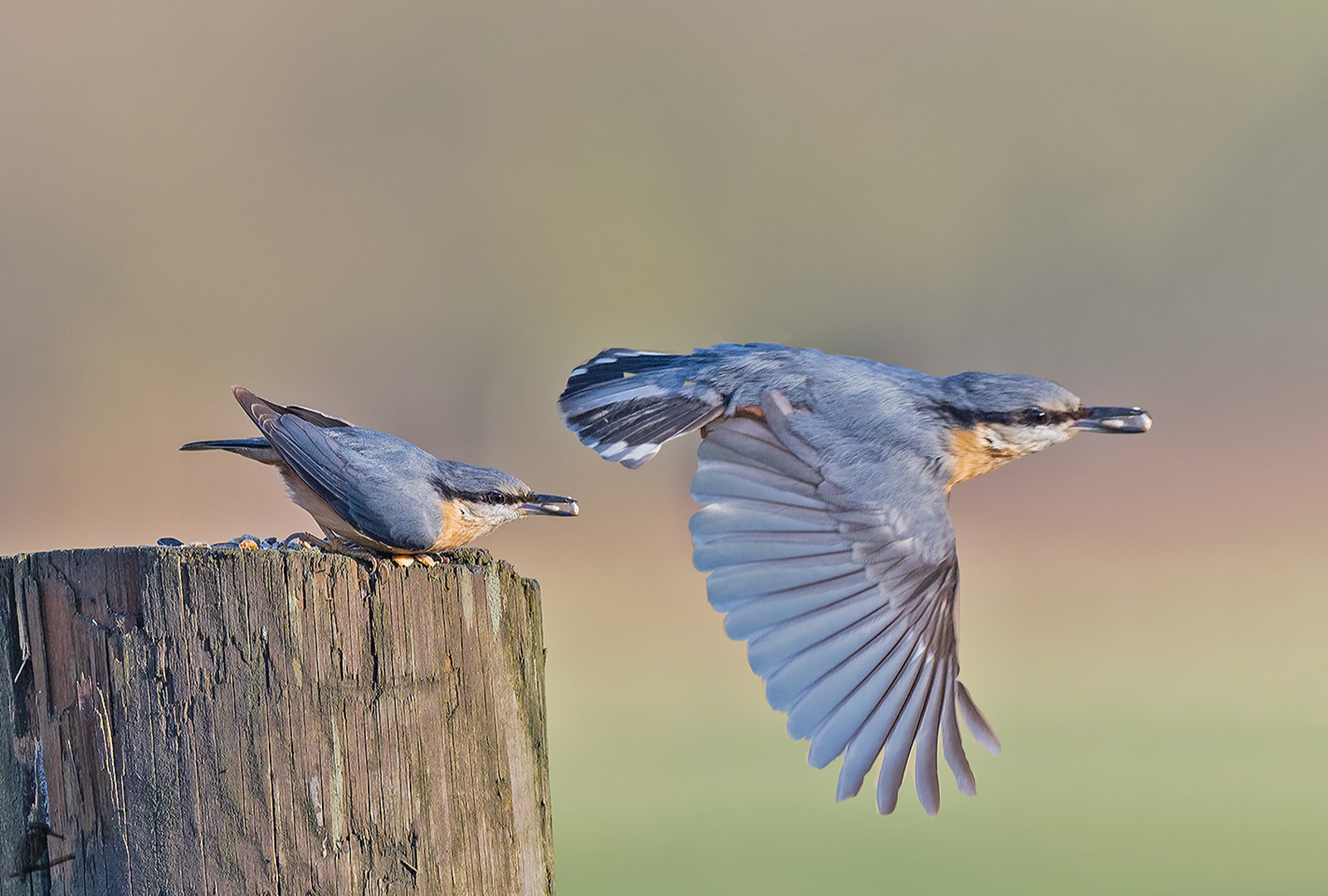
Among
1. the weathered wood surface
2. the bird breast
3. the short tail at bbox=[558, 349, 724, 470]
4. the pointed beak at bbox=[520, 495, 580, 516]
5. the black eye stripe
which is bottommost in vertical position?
the weathered wood surface

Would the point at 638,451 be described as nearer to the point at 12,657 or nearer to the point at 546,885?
the point at 546,885

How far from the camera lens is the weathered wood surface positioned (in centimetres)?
182

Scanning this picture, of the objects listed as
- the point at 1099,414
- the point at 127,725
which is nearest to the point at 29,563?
the point at 127,725

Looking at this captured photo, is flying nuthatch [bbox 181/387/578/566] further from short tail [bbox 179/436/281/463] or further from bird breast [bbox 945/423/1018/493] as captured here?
bird breast [bbox 945/423/1018/493]

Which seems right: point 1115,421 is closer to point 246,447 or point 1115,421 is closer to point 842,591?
point 842,591

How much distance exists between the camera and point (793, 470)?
121 inches

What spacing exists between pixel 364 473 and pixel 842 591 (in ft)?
4.36

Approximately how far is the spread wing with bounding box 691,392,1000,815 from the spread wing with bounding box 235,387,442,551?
74 cm

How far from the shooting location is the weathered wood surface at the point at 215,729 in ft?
5.98

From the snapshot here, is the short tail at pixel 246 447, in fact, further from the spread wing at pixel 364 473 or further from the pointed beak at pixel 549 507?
the pointed beak at pixel 549 507

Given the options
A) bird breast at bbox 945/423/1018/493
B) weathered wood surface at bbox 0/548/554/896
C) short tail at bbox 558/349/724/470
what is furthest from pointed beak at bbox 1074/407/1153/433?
weathered wood surface at bbox 0/548/554/896

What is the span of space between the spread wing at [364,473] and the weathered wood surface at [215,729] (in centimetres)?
71

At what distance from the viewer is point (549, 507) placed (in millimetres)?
2840

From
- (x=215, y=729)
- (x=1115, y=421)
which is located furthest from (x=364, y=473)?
(x=1115, y=421)
